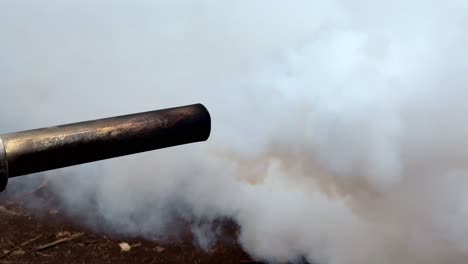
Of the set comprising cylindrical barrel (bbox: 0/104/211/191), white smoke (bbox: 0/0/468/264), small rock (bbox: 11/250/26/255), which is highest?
white smoke (bbox: 0/0/468/264)

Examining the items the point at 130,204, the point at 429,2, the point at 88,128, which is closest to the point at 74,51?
the point at 130,204

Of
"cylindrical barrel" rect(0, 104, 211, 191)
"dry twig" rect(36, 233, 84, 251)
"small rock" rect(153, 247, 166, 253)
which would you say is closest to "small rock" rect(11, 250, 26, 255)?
"dry twig" rect(36, 233, 84, 251)

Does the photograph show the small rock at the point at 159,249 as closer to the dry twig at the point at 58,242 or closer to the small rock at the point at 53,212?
Result: the dry twig at the point at 58,242

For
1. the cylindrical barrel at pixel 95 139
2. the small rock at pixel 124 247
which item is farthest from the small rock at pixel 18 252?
the cylindrical barrel at pixel 95 139

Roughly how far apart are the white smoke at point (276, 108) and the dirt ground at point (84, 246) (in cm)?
14

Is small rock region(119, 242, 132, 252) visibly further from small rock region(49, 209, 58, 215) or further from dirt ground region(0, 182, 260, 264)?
small rock region(49, 209, 58, 215)

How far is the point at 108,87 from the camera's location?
593 cm

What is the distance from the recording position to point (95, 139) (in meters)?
1.67

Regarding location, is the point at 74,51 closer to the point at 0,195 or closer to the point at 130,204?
the point at 0,195

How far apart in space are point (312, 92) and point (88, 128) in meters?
2.38

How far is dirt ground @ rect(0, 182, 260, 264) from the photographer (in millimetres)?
4090

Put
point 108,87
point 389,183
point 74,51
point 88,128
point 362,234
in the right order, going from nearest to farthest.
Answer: point 88,128, point 389,183, point 362,234, point 108,87, point 74,51

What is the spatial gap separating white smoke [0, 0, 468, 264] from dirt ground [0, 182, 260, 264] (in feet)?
0.46

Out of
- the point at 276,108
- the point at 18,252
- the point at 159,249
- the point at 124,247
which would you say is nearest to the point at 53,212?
the point at 18,252
